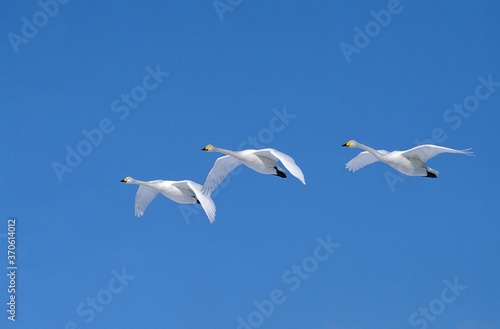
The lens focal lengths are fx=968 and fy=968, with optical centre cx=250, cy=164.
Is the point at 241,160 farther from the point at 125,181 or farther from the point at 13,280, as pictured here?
the point at 13,280

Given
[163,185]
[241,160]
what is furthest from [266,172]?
[163,185]

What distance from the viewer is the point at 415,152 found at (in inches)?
1257

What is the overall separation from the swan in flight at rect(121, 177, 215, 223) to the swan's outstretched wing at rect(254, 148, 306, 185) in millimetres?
2415

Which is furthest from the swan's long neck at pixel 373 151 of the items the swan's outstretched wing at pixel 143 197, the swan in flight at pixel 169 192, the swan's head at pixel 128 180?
the swan's head at pixel 128 180

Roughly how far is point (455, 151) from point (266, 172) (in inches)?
276

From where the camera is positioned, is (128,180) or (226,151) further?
(128,180)

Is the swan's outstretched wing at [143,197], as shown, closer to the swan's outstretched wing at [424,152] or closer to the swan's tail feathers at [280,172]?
the swan's tail feathers at [280,172]

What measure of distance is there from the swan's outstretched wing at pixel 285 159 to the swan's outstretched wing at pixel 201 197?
2.39 meters

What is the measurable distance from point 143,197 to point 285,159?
28.1ft

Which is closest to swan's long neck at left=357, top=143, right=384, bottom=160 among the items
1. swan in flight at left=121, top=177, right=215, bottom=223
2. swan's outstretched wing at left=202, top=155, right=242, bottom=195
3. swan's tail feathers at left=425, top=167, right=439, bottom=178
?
swan's tail feathers at left=425, top=167, right=439, bottom=178

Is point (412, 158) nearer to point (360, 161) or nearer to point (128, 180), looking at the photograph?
point (360, 161)

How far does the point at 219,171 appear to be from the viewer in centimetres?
3478

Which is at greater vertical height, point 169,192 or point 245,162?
point 169,192

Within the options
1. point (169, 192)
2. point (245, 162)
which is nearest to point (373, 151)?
point (245, 162)
